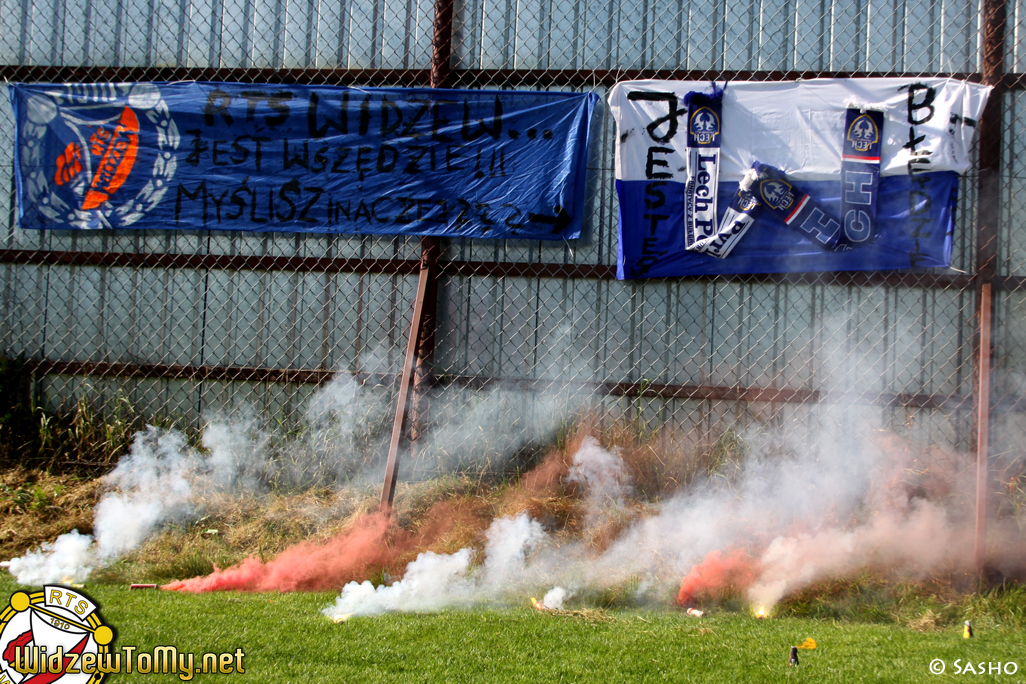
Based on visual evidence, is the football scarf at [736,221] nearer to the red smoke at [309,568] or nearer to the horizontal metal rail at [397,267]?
the horizontal metal rail at [397,267]

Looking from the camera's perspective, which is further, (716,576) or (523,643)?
(716,576)

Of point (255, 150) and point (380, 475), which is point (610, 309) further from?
point (255, 150)

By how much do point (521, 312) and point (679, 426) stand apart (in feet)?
4.05

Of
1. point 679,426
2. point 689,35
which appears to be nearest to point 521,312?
point 679,426

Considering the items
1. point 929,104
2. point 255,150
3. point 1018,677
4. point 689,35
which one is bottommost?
point 1018,677

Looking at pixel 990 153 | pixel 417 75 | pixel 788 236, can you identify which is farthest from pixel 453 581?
pixel 990 153

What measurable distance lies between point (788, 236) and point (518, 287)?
1.68m

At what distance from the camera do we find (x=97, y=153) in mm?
4328

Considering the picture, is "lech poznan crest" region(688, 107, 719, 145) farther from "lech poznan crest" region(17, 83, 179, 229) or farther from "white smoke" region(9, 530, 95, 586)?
"white smoke" region(9, 530, 95, 586)

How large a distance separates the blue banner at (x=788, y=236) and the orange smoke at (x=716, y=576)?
66.8 inches

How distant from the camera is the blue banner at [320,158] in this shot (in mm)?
4105

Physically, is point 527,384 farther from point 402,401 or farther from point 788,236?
point 788,236

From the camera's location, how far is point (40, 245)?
177 inches

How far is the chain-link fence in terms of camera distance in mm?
4000
